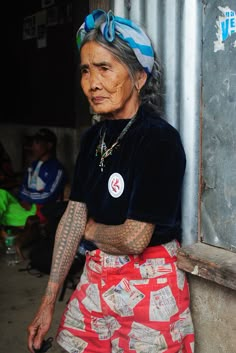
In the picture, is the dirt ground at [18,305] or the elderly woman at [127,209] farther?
the dirt ground at [18,305]

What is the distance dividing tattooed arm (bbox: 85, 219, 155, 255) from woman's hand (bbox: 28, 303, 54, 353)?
422mm

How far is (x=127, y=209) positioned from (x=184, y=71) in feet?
2.08

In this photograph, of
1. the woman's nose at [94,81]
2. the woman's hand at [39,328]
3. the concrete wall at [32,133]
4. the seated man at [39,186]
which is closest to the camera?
the woman's nose at [94,81]

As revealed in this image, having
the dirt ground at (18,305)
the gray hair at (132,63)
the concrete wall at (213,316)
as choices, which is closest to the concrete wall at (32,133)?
the dirt ground at (18,305)

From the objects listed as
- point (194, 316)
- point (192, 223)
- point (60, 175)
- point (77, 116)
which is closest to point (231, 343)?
point (194, 316)

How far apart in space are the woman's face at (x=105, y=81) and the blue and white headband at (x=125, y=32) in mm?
67

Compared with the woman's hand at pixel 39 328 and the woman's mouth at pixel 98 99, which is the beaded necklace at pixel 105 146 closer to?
the woman's mouth at pixel 98 99

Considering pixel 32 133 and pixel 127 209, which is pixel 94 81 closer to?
pixel 127 209

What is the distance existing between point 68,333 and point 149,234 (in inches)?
25.1

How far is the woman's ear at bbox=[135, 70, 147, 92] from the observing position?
167 centimetres

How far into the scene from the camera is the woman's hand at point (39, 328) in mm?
1830

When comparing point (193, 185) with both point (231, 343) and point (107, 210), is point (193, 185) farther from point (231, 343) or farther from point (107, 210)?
point (231, 343)

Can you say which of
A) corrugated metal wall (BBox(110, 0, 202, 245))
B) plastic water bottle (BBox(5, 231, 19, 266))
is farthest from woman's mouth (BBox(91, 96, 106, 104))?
plastic water bottle (BBox(5, 231, 19, 266))

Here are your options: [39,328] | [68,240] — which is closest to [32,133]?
[68,240]
